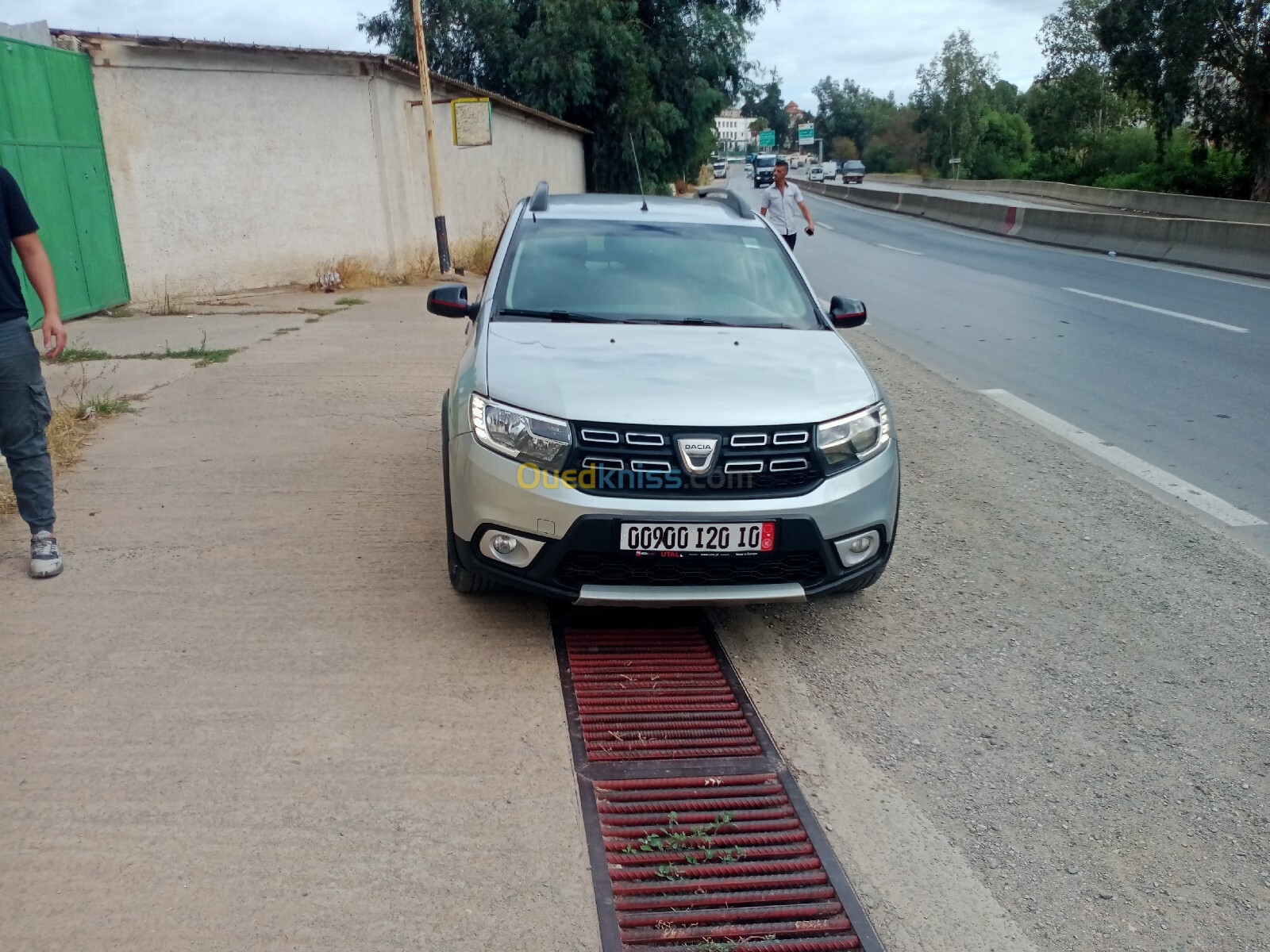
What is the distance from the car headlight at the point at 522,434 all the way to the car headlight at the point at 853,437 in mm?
953

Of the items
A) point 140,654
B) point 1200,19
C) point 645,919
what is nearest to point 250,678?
point 140,654

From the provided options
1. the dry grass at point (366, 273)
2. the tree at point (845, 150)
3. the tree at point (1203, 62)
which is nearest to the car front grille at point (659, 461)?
the dry grass at point (366, 273)

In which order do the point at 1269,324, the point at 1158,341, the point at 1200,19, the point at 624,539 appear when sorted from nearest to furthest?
the point at 624,539, the point at 1158,341, the point at 1269,324, the point at 1200,19

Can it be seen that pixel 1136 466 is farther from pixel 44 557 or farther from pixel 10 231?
pixel 10 231

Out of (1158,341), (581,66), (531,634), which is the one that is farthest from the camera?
(581,66)

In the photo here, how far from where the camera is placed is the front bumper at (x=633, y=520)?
12.2 ft

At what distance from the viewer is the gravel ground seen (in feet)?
9.29

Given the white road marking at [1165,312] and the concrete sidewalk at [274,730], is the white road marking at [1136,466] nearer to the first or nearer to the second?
the concrete sidewalk at [274,730]

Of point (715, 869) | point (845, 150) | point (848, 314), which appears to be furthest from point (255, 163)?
point (845, 150)

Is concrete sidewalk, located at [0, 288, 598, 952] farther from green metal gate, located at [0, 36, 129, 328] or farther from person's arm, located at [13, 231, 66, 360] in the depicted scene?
green metal gate, located at [0, 36, 129, 328]

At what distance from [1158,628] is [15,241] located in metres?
5.01

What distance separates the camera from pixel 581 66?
26.0 m

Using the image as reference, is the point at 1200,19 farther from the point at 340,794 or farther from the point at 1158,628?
the point at 340,794

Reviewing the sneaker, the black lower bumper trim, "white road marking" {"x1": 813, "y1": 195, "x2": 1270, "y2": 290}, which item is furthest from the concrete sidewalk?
"white road marking" {"x1": 813, "y1": 195, "x2": 1270, "y2": 290}
